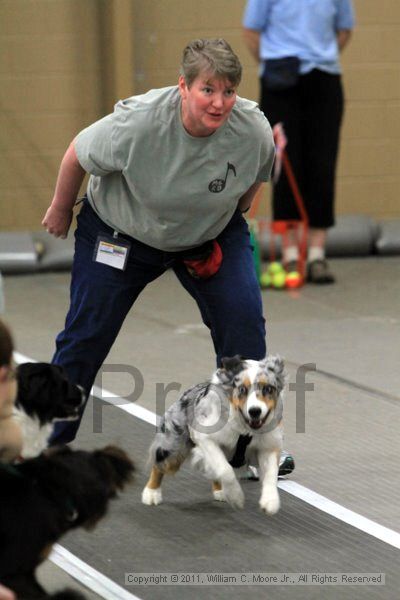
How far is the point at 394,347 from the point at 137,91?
3.90m

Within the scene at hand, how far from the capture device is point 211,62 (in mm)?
4406

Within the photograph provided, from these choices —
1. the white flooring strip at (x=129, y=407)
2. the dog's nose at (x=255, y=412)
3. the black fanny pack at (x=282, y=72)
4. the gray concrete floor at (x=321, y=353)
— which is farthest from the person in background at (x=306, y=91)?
the dog's nose at (x=255, y=412)

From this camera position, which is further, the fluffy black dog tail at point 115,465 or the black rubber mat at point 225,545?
the black rubber mat at point 225,545

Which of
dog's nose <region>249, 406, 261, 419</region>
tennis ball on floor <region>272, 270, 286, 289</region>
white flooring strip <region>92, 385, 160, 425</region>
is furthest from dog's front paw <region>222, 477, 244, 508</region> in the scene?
tennis ball on floor <region>272, 270, 286, 289</region>

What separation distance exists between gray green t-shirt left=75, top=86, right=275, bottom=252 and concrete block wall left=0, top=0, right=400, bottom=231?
5.57 metres

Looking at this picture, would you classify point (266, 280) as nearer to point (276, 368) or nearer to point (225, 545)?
point (276, 368)

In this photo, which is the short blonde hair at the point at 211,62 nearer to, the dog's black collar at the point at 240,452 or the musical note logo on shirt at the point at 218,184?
the musical note logo on shirt at the point at 218,184

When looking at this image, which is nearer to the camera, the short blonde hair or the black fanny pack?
the short blonde hair

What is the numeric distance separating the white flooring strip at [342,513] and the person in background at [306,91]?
14.0 feet

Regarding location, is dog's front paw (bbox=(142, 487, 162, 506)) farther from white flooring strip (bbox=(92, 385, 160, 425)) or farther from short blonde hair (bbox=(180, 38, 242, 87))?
short blonde hair (bbox=(180, 38, 242, 87))

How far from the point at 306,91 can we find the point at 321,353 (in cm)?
249

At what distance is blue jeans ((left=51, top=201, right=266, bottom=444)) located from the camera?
4.90 meters

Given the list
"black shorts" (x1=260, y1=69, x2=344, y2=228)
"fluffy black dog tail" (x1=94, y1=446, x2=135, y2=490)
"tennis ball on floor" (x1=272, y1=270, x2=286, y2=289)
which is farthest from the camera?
"tennis ball on floor" (x1=272, y1=270, x2=286, y2=289)

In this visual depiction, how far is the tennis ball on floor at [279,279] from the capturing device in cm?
913
